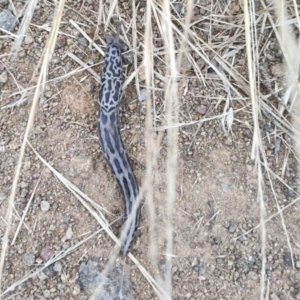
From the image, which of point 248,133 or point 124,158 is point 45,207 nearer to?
point 124,158

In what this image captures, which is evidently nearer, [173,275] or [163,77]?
[173,275]

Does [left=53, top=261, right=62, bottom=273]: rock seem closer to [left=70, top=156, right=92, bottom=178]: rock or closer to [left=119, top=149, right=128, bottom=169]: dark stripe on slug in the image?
[left=70, top=156, right=92, bottom=178]: rock

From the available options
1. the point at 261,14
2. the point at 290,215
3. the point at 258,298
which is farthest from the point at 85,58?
the point at 258,298

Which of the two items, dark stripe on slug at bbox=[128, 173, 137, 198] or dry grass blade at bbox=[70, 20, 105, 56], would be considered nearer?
dark stripe on slug at bbox=[128, 173, 137, 198]

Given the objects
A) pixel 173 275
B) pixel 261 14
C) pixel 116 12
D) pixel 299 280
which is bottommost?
pixel 299 280

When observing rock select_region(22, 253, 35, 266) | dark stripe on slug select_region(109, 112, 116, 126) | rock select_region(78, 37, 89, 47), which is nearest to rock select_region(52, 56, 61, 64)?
rock select_region(78, 37, 89, 47)

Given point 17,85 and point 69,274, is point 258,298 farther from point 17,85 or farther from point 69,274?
point 17,85
